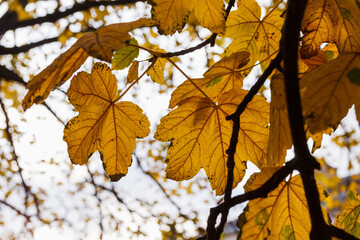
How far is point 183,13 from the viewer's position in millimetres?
634

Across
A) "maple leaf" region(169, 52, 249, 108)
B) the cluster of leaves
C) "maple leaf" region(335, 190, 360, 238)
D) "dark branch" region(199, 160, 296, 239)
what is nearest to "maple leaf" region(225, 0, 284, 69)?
the cluster of leaves

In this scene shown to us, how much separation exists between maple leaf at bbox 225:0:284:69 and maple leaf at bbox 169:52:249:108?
0.38 ft

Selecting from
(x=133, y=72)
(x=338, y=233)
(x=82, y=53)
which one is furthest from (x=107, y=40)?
(x=338, y=233)

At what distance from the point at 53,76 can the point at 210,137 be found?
344 mm

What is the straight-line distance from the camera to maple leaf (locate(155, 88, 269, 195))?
27.0 inches

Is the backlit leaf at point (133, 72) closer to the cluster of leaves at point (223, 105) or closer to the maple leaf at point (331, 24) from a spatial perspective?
the cluster of leaves at point (223, 105)

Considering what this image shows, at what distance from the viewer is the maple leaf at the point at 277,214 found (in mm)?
559

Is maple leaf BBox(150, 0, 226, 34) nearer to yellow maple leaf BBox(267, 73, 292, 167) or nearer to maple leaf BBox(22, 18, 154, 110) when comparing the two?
maple leaf BBox(22, 18, 154, 110)

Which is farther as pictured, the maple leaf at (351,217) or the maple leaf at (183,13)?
the maple leaf at (351,217)

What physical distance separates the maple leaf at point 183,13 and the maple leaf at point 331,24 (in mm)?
165

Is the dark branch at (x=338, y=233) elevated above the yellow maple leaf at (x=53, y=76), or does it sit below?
below

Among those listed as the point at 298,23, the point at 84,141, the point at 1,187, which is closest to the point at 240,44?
the point at 84,141

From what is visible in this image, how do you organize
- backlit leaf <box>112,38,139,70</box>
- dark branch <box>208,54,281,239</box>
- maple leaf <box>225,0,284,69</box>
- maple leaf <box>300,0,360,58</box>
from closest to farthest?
dark branch <box>208,54,281,239</box> < maple leaf <box>300,0,360,58</box> < backlit leaf <box>112,38,139,70</box> < maple leaf <box>225,0,284,69</box>

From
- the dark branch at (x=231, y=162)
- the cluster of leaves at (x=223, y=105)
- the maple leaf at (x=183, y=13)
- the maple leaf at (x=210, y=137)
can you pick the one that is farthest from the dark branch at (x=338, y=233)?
the maple leaf at (x=183, y=13)
